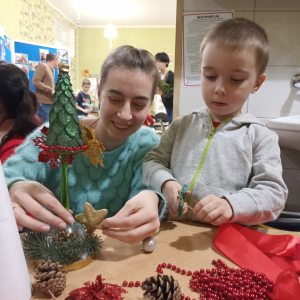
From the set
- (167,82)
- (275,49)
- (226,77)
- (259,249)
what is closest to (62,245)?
(259,249)

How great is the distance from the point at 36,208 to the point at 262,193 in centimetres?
48

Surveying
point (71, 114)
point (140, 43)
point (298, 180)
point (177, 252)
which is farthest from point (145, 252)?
point (140, 43)

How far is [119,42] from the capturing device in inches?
255

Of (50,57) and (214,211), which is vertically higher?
(50,57)

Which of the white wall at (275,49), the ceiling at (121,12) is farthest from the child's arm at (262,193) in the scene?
the ceiling at (121,12)

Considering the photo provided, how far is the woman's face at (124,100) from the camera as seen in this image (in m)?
0.65

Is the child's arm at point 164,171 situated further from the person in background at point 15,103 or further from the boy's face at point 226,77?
the person in background at point 15,103

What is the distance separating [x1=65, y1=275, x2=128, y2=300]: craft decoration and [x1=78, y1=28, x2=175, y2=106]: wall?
252 inches

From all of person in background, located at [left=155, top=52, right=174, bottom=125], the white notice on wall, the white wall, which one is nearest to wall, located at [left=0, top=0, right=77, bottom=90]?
person in background, located at [left=155, top=52, right=174, bottom=125]

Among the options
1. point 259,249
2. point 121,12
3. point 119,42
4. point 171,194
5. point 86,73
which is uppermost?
point 121,12

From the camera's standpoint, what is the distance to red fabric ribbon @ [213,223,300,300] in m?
0.52

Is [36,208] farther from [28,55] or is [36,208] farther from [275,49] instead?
[28,55]

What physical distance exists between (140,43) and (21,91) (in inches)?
229

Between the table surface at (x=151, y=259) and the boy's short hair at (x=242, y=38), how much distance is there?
467mm
